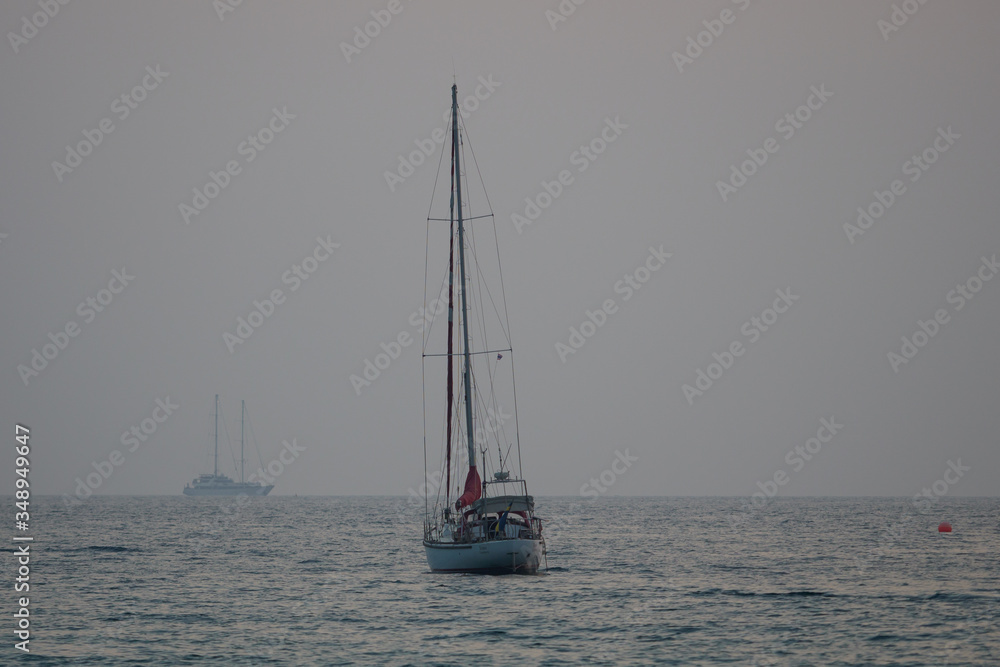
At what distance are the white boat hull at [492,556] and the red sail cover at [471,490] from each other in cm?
200

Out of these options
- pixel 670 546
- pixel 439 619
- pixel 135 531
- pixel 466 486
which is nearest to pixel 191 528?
pixel 135 531

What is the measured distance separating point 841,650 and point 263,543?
64.0 meters

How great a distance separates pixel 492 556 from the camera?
168 ft

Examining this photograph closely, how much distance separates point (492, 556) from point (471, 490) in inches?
145

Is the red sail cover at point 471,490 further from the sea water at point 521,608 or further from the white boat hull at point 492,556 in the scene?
the sea water at point 521,608

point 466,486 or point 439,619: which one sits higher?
point 466,486

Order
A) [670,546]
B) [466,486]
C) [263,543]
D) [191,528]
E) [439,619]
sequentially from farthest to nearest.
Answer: [191,528] < [263,543] < [670,546] < [466,486] < [439,619]

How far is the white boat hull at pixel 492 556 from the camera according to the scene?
51.2 meters

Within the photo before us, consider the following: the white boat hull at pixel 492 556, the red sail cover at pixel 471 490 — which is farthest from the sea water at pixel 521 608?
the red sail cover at pixel 471 490

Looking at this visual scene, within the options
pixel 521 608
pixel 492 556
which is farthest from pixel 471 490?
pixel 521 608

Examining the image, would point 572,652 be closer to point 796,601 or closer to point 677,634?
point 677,634

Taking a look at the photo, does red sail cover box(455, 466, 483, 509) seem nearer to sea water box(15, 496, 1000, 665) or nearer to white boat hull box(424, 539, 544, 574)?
white boat hull box(424, 539, 544, 574)

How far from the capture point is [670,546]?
85562mm

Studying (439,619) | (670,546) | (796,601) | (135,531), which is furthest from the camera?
(135,531)
